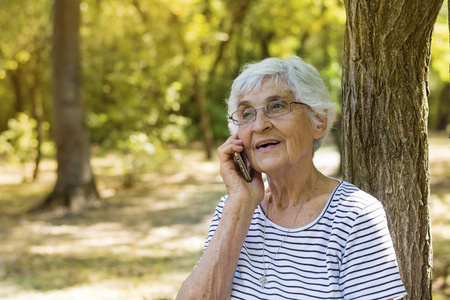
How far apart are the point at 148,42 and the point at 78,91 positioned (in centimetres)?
458

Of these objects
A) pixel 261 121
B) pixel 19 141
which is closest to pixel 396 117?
pixel 261 121

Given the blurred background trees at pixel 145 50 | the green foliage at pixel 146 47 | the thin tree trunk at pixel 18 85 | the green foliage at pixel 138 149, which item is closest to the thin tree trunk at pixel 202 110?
the blurred background trees at pixel 145 50

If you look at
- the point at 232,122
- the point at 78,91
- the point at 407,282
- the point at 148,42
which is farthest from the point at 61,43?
the point at 407,282

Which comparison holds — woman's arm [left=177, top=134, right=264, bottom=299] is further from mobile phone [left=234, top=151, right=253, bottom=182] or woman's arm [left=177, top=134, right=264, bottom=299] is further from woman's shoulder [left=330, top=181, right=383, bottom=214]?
woman's shoulder [left=330, top=181, right=383, bottom=214]

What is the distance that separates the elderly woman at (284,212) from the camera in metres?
1.93

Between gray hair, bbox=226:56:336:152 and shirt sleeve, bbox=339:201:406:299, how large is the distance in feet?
1.78

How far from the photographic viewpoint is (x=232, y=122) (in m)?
2.48

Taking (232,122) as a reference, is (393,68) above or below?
above

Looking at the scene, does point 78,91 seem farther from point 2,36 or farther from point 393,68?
point 393,68

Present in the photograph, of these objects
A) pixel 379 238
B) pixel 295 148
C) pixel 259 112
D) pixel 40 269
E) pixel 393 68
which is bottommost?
pixel 40 269

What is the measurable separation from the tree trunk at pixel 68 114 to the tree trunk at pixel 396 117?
340 inches

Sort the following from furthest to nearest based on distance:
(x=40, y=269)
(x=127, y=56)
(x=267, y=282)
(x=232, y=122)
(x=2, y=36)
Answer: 1. (x=127, y=56)
2. (x=2, y=36)
3. (x=40, y=269)
4. (x=232, y=122)
5. (x=267, y=282)

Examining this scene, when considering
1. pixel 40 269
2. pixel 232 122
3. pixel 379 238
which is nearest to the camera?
pixel 379 238

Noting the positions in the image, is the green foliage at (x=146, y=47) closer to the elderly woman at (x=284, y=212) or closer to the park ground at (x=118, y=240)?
the park ground at (x=118, y=240)
